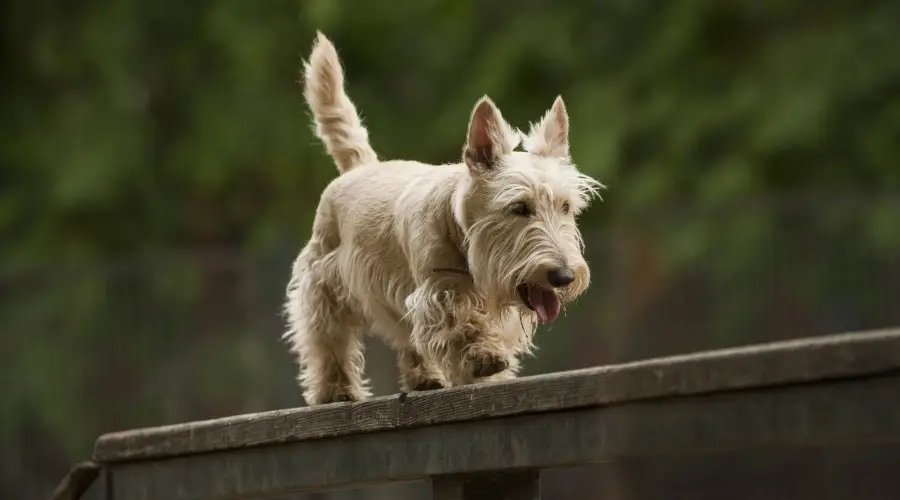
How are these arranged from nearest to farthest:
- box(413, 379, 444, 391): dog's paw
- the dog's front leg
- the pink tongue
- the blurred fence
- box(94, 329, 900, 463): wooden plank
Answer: box(94, 329, 900, 463): wooden plank, the pink tongue, the dog's front leg, box(413, 379, 444, 391): dog's paw, the blurred fence

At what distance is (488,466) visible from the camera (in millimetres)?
3889

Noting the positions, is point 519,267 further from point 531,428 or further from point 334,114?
point 334,114

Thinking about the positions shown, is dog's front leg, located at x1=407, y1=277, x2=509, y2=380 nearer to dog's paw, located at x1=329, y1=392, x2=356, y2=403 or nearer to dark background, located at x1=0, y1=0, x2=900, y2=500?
dog's paw, located at x1=329, y1=392, x2=356, y2=403

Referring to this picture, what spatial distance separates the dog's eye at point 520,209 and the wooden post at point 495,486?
70cm

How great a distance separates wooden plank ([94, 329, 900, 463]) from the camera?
296 centimetres

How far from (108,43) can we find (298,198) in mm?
1992

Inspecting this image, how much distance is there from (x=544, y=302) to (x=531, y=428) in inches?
20.6

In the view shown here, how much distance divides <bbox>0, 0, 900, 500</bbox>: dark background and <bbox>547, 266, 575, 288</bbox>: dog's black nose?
14.8 ft

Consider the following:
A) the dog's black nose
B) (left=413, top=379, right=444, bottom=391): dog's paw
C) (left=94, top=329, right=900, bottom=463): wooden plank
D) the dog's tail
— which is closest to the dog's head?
the dog's black nose

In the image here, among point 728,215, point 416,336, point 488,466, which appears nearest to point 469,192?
point 416,336

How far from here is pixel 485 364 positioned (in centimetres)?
426

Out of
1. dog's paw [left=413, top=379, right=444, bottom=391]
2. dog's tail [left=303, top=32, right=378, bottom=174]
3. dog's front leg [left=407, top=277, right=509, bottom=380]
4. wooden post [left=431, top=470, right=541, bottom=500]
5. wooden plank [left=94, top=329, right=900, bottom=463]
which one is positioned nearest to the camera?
wooden plank [left=94, top=329, right=900, bottom=463]

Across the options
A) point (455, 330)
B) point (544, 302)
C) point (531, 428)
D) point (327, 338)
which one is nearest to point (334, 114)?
point (327, 338)

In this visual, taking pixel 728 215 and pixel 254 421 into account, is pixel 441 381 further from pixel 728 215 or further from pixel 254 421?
pixel 728 215
